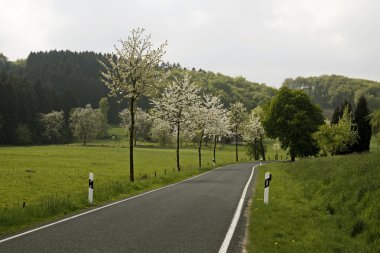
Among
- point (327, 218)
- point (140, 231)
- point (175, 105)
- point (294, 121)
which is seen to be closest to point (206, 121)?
point (175, 105)

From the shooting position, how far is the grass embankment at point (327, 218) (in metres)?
8.80

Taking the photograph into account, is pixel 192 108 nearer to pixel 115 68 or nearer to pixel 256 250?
pixel 115 68

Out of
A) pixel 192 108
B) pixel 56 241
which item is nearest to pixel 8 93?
pixel 192 108

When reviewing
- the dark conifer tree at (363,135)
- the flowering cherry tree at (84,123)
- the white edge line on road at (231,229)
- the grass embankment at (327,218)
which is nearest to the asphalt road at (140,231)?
the white edge line on road at (231,229)

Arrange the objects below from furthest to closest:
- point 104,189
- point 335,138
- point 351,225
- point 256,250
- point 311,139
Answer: point 335,138 < point 311,139 < point 104,189 < point 351,225 < point 256,250

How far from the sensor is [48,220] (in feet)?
38.9

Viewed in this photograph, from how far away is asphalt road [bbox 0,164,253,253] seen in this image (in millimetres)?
8211

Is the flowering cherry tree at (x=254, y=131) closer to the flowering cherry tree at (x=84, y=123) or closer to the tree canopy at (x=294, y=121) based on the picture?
the tree canopy at (x=294, y=121)

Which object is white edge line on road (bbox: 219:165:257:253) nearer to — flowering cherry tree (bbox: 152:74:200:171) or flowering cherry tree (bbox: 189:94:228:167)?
flowering cherry tree (bbox: 152:74:200:171)

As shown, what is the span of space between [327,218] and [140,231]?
567 centimetres

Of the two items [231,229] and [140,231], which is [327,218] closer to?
[231,229]

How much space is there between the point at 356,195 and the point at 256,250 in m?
5.68

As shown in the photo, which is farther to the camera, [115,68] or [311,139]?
[311,139]

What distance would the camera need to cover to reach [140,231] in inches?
384
